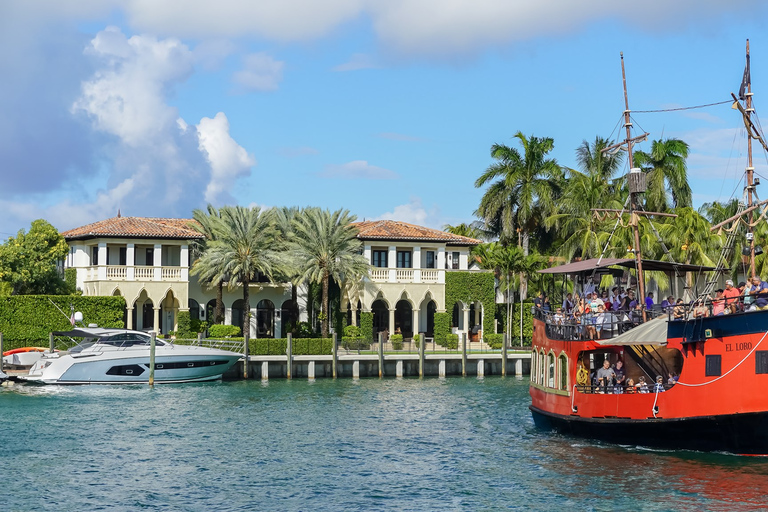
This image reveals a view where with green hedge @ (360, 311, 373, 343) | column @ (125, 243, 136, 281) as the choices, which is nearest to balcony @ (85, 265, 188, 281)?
column @ (125, 243, 136, 281)

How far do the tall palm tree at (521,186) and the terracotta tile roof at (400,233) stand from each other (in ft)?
10.5

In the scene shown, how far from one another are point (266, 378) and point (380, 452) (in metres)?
24.7

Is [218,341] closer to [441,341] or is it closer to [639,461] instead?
[441,341]

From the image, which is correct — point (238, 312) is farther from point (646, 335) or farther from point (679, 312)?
point (679, 312)

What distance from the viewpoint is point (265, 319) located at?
73.1m

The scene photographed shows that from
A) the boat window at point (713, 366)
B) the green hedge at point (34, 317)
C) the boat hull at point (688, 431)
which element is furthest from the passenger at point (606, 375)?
→ the green hedge at point (34, 317)

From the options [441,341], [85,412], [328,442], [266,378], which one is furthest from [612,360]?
[441,341]

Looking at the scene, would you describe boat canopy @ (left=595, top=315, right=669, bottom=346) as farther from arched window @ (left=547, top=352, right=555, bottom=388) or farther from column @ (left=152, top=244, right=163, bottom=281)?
column @ (left=152, top=244, right=163, bottom=281)

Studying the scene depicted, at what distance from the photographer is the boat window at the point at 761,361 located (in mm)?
27516

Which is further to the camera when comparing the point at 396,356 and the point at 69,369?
the point at 396,356

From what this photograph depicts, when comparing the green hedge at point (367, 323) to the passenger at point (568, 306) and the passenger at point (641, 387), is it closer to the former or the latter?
the passenger at point (568, 306)

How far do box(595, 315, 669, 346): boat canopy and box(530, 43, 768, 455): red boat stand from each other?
31mm

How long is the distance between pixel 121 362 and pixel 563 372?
27339 millimetres

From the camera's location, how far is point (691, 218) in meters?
58.9
